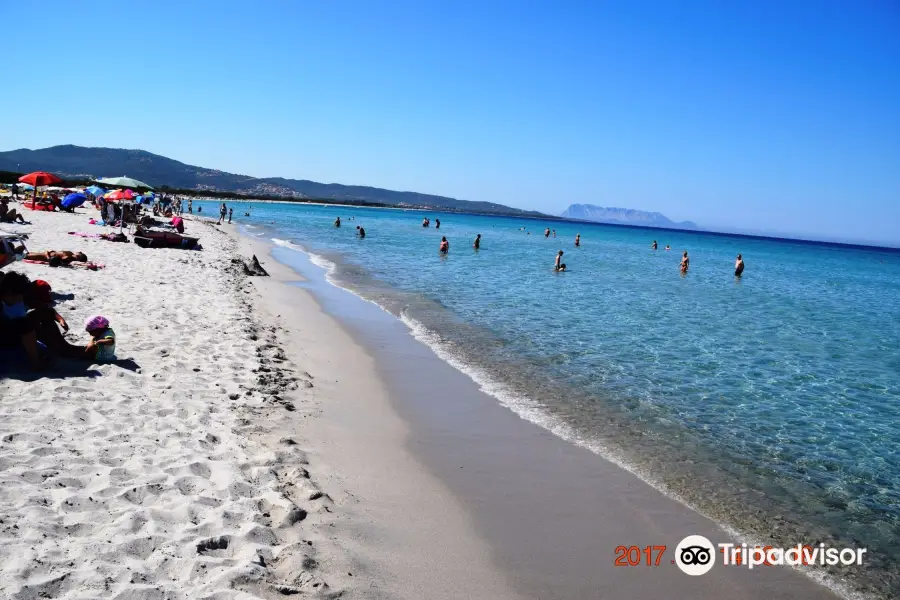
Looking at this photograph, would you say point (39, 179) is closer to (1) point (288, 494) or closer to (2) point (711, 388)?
(1) point (288, 494)

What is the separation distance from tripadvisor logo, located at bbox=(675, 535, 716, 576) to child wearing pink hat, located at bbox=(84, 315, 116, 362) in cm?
678

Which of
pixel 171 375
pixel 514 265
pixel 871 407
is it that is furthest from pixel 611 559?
pixel 514 265

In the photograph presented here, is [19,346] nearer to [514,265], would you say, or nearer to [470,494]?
[470,494]

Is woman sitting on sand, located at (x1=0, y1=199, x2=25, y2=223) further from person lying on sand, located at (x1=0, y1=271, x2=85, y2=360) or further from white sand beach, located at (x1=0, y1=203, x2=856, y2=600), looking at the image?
person lying on sand, located at (x1=0, y1=271, x2=85, y2=360)

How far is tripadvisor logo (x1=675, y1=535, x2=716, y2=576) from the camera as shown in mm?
4662

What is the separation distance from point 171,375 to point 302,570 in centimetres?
412

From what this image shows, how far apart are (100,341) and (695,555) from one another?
7.00 metres

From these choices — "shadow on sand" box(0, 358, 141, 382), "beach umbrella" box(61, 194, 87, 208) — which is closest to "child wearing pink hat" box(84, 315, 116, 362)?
"shadow on sand" box(0, 358, 141, 382)

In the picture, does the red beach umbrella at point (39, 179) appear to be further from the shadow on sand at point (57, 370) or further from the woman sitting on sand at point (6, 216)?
the shadow on sand at point (57, 370)

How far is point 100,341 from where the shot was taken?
661cm

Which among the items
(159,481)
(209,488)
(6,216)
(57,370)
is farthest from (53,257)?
(6,216)

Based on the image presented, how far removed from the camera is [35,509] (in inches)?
146

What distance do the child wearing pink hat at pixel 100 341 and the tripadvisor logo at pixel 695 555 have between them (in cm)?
678

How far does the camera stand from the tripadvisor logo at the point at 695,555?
4.66 metres
